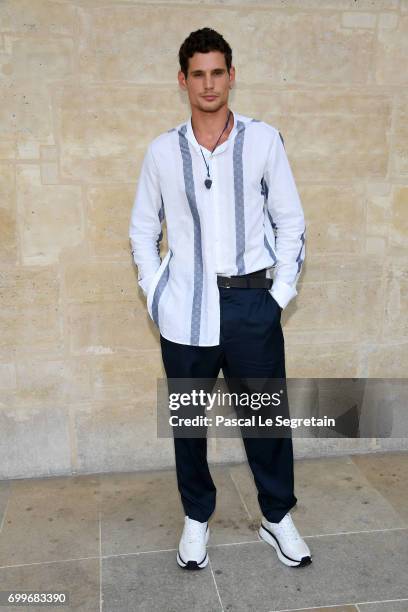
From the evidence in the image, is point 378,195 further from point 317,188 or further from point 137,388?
point 137,388

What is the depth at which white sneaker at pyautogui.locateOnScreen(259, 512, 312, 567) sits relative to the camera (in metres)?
2.57

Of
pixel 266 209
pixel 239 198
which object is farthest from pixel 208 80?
pixel 266 209

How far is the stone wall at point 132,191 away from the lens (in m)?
2.97

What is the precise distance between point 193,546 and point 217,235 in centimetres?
129

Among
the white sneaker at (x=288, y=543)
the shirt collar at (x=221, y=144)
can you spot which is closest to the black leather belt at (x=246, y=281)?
the shirt collar at (x=221, y=144)

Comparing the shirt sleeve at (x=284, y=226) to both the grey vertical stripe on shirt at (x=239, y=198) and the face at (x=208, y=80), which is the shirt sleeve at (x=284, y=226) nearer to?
the grey vertical stripe on shirt at (x=239, y=198)

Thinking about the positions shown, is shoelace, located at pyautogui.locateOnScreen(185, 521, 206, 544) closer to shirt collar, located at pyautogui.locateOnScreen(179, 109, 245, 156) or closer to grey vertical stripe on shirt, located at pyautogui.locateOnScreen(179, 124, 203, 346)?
grey vertical stripe on shirt, located at pyautogui.locateOnScreen(179, 124, 203, 346)

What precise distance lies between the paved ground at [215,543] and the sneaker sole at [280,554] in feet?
0.09

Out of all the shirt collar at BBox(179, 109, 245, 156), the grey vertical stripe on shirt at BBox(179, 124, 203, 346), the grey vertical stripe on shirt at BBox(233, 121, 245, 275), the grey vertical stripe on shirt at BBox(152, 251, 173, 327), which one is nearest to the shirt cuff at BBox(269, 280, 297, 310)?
the grey vertical stripe on shirt at BBox(233, 121, 245, 275)

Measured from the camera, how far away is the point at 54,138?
3016mm

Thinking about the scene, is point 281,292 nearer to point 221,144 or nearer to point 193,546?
point 221,144

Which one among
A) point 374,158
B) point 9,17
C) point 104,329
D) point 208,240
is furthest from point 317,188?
point 9,17

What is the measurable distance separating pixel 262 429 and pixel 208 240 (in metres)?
0.80

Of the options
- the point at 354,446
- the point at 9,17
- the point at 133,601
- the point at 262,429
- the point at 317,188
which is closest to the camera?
the point at 133,601
